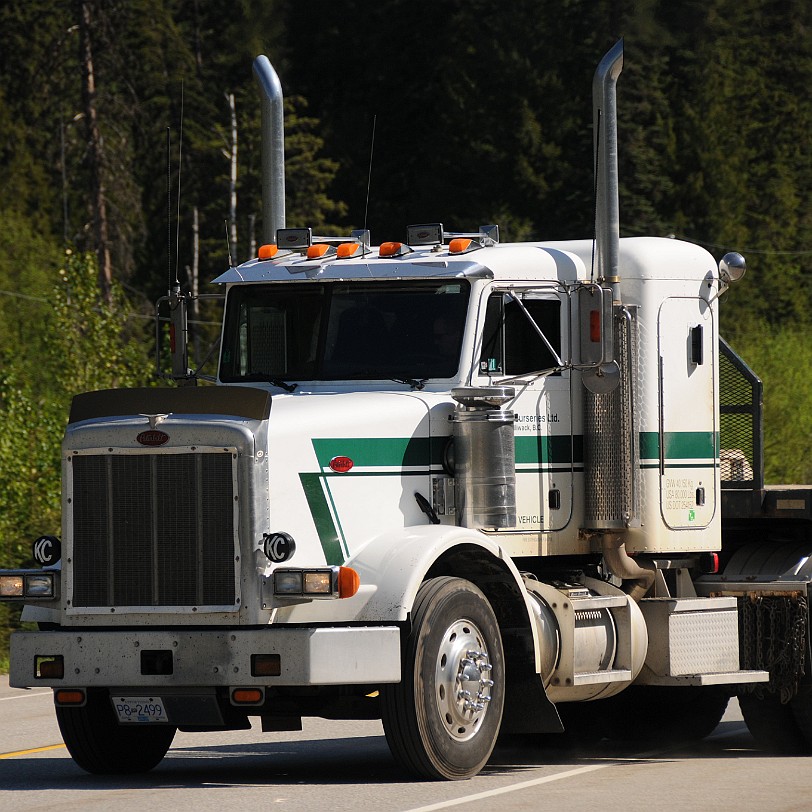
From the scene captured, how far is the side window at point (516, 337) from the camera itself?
12281 millimetres

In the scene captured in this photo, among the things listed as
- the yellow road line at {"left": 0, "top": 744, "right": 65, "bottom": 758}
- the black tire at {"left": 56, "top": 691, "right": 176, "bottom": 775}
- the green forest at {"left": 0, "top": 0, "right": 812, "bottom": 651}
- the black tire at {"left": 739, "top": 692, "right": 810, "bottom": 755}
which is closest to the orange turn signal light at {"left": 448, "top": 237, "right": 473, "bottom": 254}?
the black tire at {"left": 56, "top": 691, "right": 176, "bottom": 775}

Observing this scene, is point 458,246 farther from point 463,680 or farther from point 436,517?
point 463,680

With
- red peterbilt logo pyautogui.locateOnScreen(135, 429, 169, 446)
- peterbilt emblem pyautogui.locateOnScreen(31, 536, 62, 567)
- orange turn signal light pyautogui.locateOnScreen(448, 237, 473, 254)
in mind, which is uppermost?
orange turn signal light pyautogui.locateOnScreen(448, 237, 473, 254)

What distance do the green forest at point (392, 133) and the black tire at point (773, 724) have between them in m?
31.9

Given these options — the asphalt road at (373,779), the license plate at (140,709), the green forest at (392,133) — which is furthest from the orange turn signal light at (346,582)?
the green forest at (392,133)

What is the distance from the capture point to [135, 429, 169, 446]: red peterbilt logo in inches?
436

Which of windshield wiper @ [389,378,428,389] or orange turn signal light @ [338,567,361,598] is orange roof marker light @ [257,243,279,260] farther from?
orange turn signal light @ [338,567,361,598]

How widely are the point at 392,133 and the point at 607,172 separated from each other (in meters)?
59.4

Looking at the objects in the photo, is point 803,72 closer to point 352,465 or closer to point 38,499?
point 38,499

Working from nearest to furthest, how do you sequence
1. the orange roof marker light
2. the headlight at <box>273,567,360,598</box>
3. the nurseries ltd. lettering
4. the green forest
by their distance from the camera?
the headlight at <box>273,567,360,598</box> < the nurseries ltd. lettering < the orange roof marker light < the green forest

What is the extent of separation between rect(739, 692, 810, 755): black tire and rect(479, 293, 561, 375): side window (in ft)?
10.3

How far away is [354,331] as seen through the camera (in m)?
12.4

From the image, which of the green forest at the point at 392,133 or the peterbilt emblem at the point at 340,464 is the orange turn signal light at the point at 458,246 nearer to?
the peterbilt emblem at the point at 340,464

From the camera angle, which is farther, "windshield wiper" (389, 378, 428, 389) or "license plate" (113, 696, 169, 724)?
"windshield wiper" (389, 378, 428, 389)
